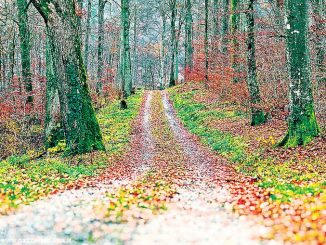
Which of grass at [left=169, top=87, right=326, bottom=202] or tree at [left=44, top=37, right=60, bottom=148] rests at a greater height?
tree at [left=44, top=37, right=60, bottom=148]

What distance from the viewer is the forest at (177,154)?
5832 millimetres

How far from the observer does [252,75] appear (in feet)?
57.1

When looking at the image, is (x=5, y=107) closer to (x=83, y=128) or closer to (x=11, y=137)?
(x=11, y=137)

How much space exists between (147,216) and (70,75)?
8473mm

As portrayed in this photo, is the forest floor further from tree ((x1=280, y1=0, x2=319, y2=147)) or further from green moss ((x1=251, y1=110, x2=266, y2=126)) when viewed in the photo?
green moss ((x1=251, y1=110, x2=266, y2=126))

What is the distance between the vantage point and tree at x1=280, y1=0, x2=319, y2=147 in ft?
39.8

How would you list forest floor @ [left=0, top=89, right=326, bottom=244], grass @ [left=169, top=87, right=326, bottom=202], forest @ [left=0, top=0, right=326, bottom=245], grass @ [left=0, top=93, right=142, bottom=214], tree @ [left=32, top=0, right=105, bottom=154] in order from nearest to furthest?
forest floor @ [left=0, top=89, right=326, bottom=244]
forest @ [left=0, top=0, right=326, bottom=245]
grass @ [left=169, top=87, right=326, bottom=202]
grass @ [left=0, top=93, right=142, bottom=214]
tree @ [left=32, top=0, right=105, bottom=154]

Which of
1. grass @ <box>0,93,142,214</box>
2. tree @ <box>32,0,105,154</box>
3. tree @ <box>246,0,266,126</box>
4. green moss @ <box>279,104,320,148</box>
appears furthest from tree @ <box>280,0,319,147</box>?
tree @ <box>32,0,105,154</box>

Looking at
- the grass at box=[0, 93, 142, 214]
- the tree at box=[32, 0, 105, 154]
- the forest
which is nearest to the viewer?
the forest

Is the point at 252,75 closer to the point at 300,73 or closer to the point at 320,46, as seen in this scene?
the point at 320,46

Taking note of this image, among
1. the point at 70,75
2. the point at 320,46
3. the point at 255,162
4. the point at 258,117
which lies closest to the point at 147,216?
the point at 255,162

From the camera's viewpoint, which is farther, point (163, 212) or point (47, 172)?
point (47, 172)

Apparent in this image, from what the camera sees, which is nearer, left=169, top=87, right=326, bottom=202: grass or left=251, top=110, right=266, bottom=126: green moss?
left=169, top=87, right=326, bottom=202: grass

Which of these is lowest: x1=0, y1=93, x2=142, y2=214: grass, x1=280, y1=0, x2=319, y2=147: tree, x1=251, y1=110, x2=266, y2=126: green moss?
x1=0, y1=93, x2=142, y2=214: grass
